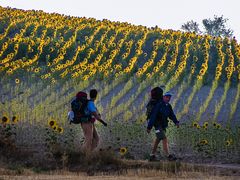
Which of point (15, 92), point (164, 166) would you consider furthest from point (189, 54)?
point (164, 166)

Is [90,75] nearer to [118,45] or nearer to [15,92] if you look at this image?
[15,92]

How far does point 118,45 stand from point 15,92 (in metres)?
11.6

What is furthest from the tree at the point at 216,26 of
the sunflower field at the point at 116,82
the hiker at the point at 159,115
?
the hiker at the point at 159,115

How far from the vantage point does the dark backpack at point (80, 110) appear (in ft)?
46.8

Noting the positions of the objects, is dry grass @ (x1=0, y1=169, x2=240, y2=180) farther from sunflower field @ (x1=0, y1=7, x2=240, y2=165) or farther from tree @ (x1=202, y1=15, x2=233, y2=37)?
tree @ (x1=202, y1=15, x2=233, y2=37)

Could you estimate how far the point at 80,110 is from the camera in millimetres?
14305

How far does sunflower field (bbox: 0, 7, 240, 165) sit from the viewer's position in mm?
16859

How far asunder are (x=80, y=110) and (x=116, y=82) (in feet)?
51.1

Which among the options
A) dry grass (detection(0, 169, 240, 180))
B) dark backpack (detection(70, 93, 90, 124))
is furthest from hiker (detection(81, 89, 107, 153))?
dry grass (detection(0, 169, 240, 180))

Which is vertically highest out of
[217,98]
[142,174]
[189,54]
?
[189,54]

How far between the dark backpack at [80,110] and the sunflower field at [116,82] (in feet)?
2.06

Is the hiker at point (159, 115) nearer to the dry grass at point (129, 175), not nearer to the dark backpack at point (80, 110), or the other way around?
the dark backpack at point (80, 110)

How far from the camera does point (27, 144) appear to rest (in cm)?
1652

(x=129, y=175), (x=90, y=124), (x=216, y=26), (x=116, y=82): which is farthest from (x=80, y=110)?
(x=216, y=26)
